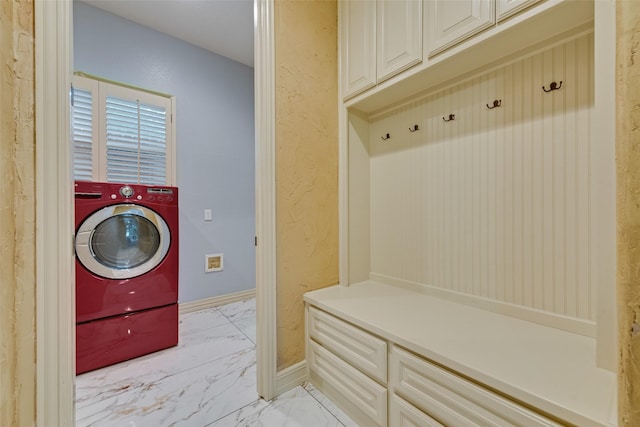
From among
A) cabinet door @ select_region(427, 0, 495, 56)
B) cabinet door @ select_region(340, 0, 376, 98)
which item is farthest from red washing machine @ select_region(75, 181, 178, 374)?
cabinet door @ select_region(427, 0, 495, 56)

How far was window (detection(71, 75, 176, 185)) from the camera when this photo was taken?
2.14 meters

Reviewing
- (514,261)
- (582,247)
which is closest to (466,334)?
(514,261)

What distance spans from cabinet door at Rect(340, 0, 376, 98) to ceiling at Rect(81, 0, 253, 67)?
1042 mm

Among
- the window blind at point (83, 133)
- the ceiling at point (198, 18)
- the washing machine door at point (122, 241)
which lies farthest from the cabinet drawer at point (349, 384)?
the ceiling at point (198, 18)

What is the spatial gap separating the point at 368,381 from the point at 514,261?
34.9 inches

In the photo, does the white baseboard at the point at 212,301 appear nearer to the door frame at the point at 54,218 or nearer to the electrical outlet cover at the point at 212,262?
the electrical outlet cover at the point at 212,262

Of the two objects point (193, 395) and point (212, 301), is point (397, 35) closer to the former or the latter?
point (193, 395)

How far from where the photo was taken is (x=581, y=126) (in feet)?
3.43

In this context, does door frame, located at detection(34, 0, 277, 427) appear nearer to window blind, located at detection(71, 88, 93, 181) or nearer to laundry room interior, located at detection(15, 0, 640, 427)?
laundry room interior, located at detection(15, 0, 640, 427)

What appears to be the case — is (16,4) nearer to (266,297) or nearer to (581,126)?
(266,297)

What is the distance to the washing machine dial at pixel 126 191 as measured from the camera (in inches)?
69.5

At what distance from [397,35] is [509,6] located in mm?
515

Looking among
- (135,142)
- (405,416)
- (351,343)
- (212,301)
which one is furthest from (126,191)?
(405,416)

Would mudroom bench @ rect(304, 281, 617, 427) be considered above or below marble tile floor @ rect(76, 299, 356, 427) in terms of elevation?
above
